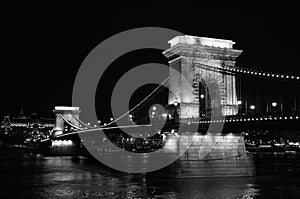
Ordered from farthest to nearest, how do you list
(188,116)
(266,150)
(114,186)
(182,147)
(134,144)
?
(134,144) → (266,150) → (188,116) → (182,147) → (114,186)

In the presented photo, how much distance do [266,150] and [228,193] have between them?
54.5 metres

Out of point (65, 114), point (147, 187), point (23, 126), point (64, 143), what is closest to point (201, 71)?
point (147, 187)

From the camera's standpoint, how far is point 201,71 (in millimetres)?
36312

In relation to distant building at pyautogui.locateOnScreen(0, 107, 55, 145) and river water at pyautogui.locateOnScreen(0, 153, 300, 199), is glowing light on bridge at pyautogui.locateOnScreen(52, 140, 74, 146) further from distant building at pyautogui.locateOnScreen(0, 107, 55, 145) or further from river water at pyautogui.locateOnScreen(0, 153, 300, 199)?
distant building at pyautogui.locateOnScreen(0, 107, 55, 145)

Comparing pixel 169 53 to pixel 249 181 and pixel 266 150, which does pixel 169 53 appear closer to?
pixel 249 181

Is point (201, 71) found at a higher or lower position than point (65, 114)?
lower

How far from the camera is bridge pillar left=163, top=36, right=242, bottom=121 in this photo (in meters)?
36.0

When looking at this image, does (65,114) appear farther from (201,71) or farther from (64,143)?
(201,71)

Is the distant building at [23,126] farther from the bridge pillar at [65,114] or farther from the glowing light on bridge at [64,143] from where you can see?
the glowing light on bridge at [64,143]

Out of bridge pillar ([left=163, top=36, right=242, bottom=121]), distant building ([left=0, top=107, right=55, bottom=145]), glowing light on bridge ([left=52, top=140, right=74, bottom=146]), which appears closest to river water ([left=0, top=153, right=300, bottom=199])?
bridge pillar ([left=163, top=36, right=242, bottom=121])

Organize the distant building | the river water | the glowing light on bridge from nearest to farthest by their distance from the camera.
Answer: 1. the river water
2. the glowing light on bridge
3. the distant building

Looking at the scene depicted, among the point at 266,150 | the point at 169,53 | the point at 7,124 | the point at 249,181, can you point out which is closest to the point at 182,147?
the point at 249,181

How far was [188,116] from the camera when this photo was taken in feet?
117

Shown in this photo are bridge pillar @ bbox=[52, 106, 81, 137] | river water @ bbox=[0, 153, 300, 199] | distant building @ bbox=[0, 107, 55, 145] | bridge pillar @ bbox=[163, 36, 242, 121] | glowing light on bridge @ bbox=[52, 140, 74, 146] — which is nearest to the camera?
river water @ bbox=[0, 153, 300, 199]
